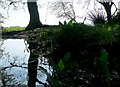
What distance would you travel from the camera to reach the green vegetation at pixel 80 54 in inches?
59.7

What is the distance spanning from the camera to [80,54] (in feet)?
5.48

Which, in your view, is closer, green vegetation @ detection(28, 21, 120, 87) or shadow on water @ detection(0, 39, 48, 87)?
green vegetation @ detection(28, 21, 120, 87)

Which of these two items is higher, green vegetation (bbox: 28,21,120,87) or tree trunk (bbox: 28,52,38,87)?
green vegetation (bbox: 28,21,120,87)

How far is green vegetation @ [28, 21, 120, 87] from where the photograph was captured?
4.97 ft

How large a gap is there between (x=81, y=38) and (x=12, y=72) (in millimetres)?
1434

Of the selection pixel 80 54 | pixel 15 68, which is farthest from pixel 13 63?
pixel 80 54

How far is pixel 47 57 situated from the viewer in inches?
70.1

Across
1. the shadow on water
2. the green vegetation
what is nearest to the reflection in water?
the shadow on water

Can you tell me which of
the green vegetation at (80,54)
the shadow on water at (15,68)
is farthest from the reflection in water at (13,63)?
the green vegetation at (80,54)

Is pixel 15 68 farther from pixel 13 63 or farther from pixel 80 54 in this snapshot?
pixel 80 54

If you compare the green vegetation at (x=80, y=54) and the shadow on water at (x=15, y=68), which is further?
the shadow on water at (x=15, y=68)

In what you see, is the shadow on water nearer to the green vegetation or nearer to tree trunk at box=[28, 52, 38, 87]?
tree trunk at box=[28, 52, 38, 87]

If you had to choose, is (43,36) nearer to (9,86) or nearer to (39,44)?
(39,44)

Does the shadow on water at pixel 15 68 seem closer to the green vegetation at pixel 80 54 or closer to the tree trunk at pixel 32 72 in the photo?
the tree trunk at pixel 32 72
